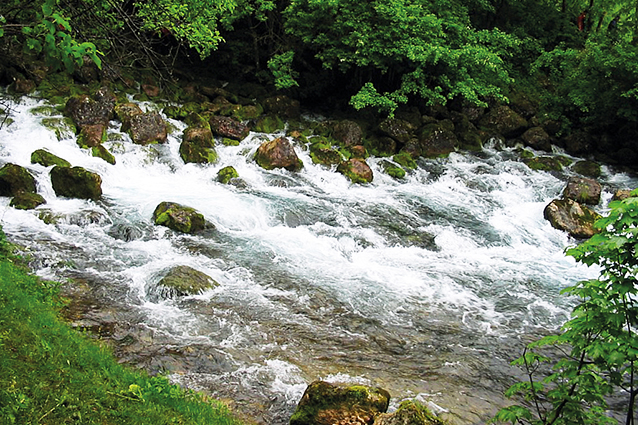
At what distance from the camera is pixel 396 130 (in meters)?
20.5

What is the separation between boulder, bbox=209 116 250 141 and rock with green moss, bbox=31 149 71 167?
5.87 meters

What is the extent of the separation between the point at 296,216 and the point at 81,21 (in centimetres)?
829

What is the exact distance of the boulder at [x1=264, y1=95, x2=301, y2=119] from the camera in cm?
2166

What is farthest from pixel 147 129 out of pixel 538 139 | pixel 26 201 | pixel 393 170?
pixel 538 139

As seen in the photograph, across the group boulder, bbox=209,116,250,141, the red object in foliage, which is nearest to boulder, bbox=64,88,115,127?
boulder, bbox=209,116,250,141

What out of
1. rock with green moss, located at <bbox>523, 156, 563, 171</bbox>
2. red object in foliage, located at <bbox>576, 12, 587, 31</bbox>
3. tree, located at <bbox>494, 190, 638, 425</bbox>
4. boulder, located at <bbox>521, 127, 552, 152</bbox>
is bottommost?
rock with green moss, located at <bbox>523, 156, 563, 171</bbox>

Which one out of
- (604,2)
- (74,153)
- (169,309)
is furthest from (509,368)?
(604,2)

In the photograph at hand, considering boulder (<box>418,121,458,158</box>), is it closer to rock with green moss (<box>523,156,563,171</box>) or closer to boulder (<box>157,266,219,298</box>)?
rock with green moss (<box>523,156,563,171</box>)

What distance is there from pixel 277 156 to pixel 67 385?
12757mm

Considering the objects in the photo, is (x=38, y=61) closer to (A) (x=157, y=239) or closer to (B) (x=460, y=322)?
(A) (x=157, y=239)

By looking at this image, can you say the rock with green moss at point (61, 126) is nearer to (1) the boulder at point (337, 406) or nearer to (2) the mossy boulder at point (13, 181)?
(2) the mossy boulder at point (13, 181)

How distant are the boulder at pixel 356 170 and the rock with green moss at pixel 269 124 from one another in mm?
4170

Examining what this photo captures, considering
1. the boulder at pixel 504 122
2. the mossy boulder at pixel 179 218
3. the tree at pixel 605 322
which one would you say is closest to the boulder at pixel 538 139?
the boulder at pixel 504 122

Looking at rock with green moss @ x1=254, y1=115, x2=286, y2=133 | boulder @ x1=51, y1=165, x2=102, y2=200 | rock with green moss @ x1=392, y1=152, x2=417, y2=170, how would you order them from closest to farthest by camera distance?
boulder @ x1=51, y1=165, x2=102, y2=200, rock with green moss @ x1=392, y1=152, x2=417, y2=170, rock with green moss @ x1=254, y1=115, x2=286, y2=133
